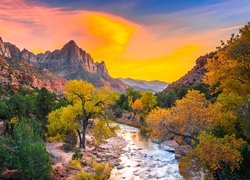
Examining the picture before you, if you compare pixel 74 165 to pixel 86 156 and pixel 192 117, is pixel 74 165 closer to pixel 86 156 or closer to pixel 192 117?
pixel 86 156

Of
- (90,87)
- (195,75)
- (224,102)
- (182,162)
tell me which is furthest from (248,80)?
(195,75)

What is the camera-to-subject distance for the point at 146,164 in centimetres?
3788

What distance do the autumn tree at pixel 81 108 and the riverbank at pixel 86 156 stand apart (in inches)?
80.0

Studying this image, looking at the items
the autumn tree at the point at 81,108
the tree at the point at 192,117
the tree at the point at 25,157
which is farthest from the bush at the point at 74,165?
the tree at the point at 192,117

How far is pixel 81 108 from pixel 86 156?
6830mm

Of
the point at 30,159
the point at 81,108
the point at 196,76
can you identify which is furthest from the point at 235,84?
the point at 196,76

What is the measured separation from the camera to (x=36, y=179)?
23.5 metres

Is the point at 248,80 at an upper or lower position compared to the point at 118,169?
upper

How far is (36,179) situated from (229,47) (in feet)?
58.9

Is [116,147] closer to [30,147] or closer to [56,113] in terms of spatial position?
[56,113]

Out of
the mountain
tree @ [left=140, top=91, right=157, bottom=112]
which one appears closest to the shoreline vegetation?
tree @ [left=140, top=91, right=157, bottom=112]

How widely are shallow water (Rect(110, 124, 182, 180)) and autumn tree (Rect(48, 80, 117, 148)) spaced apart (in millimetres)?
5063

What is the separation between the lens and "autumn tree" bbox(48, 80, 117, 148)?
134 ft

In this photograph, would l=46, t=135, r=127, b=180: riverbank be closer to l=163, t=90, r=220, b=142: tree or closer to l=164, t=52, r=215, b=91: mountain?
l=163, t=90, r=220, b=142: tree
